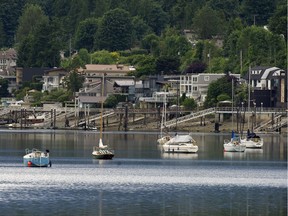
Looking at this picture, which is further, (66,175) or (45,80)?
(45,80)

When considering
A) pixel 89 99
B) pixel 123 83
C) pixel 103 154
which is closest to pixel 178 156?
pixel 103 154

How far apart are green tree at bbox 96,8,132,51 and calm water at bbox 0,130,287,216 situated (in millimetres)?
74158

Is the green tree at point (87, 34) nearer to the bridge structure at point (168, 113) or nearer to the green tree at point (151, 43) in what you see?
the green tree at point (151, 43)

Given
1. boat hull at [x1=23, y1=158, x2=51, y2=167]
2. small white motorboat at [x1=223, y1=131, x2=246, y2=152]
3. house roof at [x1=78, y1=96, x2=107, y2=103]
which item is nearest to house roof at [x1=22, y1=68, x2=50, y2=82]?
house roof at [x1=78, y1=96, x2=107, y2=103]

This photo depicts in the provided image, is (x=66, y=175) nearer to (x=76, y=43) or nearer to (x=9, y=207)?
(x=9, y=207)

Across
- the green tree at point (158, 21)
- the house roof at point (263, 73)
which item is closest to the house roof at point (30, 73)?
the green tree at point (158, 21)

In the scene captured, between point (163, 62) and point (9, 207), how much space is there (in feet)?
313

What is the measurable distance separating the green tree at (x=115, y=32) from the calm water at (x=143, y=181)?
7416 cm

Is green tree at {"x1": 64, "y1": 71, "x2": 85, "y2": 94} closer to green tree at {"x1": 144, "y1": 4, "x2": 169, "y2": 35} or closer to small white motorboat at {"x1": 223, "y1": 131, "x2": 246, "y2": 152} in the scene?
green tree at {"x1": 144, "y1": 4, "x2": 169, "y2": 35}

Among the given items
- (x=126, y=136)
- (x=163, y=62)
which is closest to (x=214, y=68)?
(x=163, y=62)

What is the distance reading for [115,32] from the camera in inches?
6860

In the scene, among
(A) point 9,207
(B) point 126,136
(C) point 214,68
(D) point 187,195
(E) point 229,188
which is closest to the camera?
(A) point 9,207

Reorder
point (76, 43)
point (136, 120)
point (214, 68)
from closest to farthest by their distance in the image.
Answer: point (136, 120), point (214, 68), point (76, 43)

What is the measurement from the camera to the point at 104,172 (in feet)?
236
